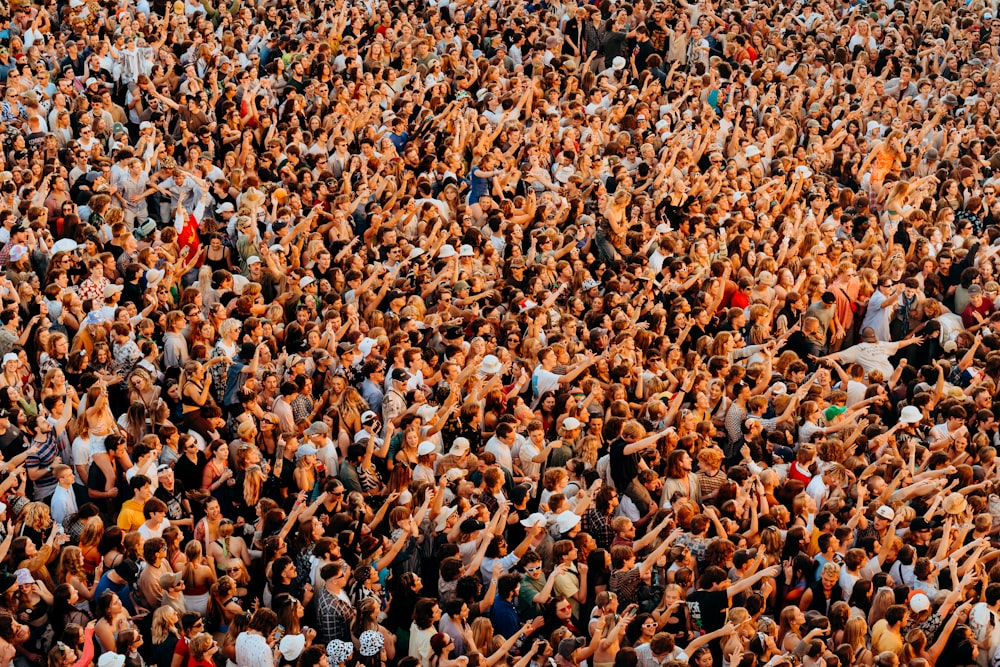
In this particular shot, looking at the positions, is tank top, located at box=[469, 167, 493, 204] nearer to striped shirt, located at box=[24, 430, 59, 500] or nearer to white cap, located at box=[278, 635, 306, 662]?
striped shirt, located at box=[24, 430, 59, 500]

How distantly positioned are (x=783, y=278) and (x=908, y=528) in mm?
4220

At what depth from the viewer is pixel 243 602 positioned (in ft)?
31.6

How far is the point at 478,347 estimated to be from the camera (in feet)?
40.3

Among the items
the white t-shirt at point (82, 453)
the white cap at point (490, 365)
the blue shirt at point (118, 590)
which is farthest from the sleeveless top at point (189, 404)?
the white cap at point (490, 365)

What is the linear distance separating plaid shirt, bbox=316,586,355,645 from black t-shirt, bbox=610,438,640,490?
8.83 feet

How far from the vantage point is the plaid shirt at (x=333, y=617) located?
922 centimetres

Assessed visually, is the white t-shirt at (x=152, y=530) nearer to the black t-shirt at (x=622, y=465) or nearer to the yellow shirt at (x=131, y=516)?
the yellow shirt at (x=131, y=516)

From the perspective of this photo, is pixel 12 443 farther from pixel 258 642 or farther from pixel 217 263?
pixel 217 263

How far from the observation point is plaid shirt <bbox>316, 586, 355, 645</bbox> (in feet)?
30.2

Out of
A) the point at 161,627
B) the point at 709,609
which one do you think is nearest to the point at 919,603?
the point at 709,609

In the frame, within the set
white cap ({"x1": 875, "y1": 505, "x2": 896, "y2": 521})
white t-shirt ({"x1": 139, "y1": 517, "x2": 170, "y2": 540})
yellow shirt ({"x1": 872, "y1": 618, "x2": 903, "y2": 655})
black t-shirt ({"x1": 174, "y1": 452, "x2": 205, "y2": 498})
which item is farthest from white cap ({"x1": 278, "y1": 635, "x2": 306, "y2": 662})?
white cap ({"x1": 875, "y1": 505, "x2": 896, "y2": 521})

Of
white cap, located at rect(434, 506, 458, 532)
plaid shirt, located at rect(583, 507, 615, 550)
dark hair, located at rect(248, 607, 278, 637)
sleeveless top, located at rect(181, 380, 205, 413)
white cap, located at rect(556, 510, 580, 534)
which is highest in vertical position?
dark hair, located at rect(248, 607, 278, 637)

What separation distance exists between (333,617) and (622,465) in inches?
113

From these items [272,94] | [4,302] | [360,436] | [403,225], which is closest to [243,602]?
[360,436]
